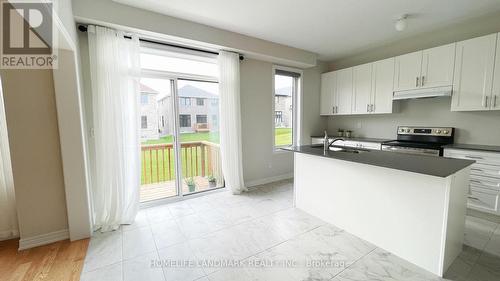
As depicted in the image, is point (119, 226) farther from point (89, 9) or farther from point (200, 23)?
point (200, 23)

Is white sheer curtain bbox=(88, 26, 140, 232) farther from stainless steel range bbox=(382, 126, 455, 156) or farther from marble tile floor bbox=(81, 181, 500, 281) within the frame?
stainless steel range bbox=(382, 126, 455, 156)

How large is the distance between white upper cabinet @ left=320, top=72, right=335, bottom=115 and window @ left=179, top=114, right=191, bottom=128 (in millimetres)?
3167

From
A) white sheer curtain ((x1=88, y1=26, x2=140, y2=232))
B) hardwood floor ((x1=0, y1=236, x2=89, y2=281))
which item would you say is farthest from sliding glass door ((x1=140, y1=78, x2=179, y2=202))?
hardwood floor ((x1=0, y1=236, x2=89, y2=281))

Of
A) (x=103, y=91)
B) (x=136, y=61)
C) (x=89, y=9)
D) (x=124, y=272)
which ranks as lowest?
(x=124, y=272)

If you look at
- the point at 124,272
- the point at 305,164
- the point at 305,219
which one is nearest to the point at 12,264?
the point at 124,272

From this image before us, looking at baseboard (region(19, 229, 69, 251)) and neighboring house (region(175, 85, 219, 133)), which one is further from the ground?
neighboring house (region(175, 85, 219, 133))

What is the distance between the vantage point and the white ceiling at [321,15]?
95.3 inches

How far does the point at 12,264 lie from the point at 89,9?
2668mm

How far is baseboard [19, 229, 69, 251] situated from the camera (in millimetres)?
2062

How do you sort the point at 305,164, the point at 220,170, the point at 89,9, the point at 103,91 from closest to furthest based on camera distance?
the point at 89,9 → the point at 103,91 → the point at 305,164 → the point at 220,170

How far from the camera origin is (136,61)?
2.60 meters

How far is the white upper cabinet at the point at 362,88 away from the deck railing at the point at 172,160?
2.97m

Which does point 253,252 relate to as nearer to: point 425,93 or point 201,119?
point 201,119

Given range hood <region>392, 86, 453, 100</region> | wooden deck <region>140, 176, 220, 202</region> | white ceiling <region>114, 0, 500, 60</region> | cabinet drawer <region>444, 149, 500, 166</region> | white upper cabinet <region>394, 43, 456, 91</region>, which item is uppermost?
white ceiling <region>114, 0, 500, 60</region>
